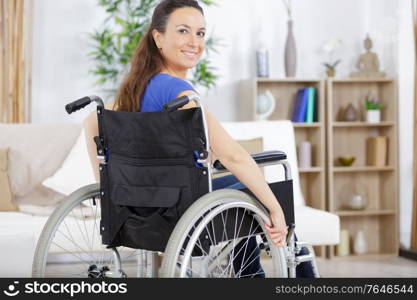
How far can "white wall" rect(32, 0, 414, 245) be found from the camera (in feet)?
15.0

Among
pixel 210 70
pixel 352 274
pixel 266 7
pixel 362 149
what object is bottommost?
pixel 352 274

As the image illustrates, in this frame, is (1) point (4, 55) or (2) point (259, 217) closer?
(2) point (259, 217)

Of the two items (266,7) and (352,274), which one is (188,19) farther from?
(266,7)

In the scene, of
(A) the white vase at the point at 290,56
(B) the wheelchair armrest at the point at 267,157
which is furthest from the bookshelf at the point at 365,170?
(B) the wheelchair armrest at the point at 267,157

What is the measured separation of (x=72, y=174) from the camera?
3.47 metres

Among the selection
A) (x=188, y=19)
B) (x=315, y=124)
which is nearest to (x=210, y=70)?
(x=315, y=124)

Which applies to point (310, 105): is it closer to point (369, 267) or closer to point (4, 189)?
point (369, 267)

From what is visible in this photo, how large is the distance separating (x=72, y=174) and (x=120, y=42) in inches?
53.4

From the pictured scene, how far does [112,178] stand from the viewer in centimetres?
202

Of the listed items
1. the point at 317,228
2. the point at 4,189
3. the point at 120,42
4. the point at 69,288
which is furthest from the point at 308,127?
the point at 69,288

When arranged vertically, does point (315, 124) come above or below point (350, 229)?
above

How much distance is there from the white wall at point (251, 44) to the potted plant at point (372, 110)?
0.53 ft

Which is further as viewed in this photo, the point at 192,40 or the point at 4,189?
the point at 4,189

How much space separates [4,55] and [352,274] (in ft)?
8.31
